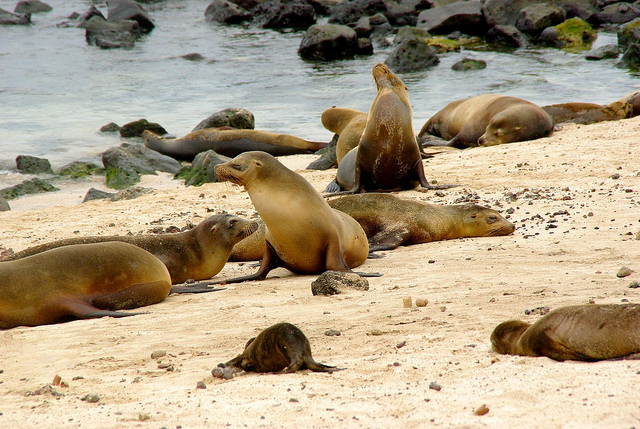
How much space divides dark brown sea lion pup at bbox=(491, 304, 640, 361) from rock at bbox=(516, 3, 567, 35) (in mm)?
27756

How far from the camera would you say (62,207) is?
30.2 feet

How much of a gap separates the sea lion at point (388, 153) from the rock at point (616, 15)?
80.3 feet

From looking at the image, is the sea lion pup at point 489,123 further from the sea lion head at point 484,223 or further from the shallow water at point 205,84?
the sea lion head at point 484,223

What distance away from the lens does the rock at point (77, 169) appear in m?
11.9

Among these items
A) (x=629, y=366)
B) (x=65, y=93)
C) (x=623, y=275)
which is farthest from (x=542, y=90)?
(x=629, y=366)

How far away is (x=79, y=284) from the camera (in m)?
4.80

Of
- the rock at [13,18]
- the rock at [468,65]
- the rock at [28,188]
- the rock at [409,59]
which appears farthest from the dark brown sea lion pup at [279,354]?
the rock at [13,18]

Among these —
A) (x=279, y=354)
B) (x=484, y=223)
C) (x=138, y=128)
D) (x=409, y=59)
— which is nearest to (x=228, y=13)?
(x=409, y=59)

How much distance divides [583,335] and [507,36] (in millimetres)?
26715

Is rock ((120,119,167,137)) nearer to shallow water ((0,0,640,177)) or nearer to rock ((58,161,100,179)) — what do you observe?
shallow water ((0,0,640,177))

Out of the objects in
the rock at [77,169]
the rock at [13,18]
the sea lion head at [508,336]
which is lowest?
the rock at [77,169]

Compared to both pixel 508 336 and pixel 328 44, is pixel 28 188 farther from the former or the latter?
pixel 328 44

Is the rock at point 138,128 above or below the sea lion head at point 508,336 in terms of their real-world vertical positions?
below

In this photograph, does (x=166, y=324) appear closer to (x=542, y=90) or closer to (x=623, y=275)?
(x=623, y=275)
